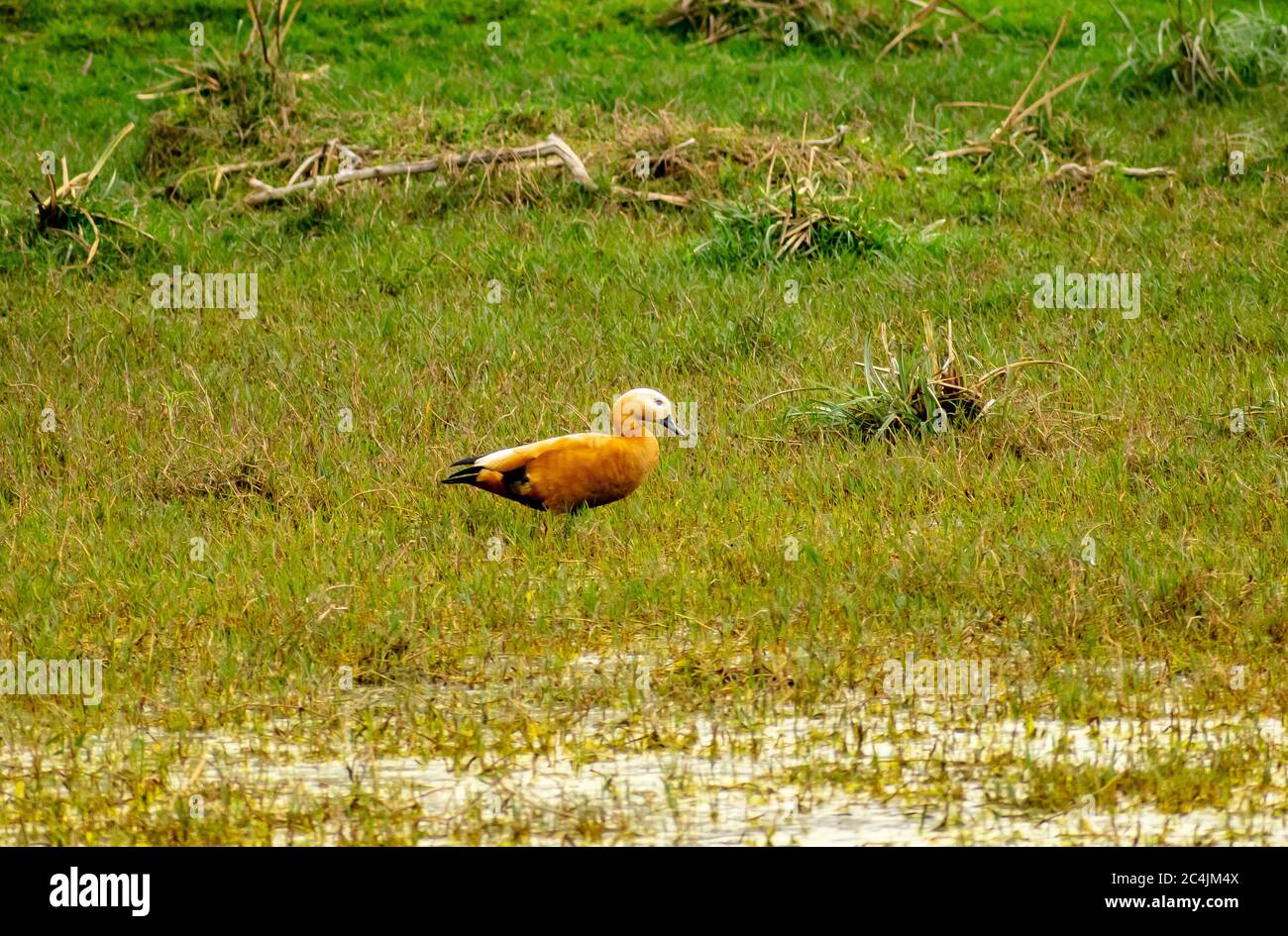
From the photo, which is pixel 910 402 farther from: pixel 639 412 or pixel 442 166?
pixel 442 166

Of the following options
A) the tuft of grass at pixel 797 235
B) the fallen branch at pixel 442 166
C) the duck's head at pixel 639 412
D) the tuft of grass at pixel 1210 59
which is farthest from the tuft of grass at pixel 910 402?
the tuft of grass at pixel 1210 59

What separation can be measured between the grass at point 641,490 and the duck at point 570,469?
0.23 m

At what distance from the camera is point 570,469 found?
7.52 metres

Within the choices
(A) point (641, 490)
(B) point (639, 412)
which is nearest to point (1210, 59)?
(A) point (641, 490)

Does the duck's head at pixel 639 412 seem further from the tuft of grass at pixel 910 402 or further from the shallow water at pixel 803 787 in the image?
the shallow water at pixel 803 787

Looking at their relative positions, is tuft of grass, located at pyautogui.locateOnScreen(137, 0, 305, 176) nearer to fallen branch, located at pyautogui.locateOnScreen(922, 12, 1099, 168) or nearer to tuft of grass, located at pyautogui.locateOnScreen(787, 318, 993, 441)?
fallen branch, located at pyautogui.locateOnScreen(922, 12, 1099, 168)

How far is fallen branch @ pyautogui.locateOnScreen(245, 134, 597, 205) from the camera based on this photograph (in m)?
14.4

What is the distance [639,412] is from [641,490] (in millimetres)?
749

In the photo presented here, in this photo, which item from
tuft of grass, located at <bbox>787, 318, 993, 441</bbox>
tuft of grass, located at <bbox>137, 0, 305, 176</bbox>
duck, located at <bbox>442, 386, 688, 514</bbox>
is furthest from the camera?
tuft of grass, located at <bbox>137, 0, 305, 176</bbox>

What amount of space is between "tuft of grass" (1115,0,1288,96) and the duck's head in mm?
10384

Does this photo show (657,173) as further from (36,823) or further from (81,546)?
(36,823)

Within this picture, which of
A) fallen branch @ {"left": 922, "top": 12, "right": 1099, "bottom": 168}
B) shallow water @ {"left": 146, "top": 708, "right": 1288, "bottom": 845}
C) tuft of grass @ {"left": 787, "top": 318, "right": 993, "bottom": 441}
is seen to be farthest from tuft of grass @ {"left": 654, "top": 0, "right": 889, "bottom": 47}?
shallow water @ {"left": 146, "top": 708, "right": 1288, "bottom": 845}

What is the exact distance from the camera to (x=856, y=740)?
5.50 meters

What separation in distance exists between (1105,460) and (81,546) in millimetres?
5036
